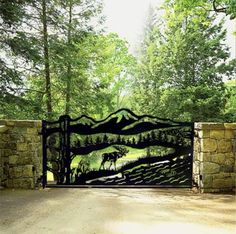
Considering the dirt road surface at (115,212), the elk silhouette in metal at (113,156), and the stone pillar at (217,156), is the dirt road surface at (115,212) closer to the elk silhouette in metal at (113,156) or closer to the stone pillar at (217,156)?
the stone pillar at (217,156)

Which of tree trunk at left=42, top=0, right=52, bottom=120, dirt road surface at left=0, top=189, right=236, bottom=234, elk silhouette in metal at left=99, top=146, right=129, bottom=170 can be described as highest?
tree trunk at left=42, top=0, right=52, bottom=120

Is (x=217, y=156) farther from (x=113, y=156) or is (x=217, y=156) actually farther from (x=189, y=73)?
(x=189, y=73)

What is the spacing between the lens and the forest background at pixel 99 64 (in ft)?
20.7

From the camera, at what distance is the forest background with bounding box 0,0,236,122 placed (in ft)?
20.7

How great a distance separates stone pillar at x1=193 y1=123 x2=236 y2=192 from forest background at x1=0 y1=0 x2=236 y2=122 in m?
1.75

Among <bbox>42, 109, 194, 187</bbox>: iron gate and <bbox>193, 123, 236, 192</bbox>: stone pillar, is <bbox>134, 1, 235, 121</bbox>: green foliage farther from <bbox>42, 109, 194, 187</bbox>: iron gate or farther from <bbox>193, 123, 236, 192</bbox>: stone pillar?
<bbox>193, 123, 236, 192</bbox>: stone pillar

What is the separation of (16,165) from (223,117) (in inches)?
306

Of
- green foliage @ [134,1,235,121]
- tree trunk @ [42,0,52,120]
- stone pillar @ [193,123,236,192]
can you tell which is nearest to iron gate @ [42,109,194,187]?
stone pillar @ [193,123,236,192]

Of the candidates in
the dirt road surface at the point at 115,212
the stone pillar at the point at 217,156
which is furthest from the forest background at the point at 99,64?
the dirt road surface at the point at 115,212

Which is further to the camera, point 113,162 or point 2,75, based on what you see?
point 2,75

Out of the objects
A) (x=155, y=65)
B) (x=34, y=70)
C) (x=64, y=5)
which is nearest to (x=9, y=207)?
(x=34, y=70)

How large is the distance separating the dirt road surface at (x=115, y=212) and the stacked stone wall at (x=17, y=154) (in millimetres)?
185

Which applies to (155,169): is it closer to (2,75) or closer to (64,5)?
(2,75)

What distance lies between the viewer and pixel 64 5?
310 inches
